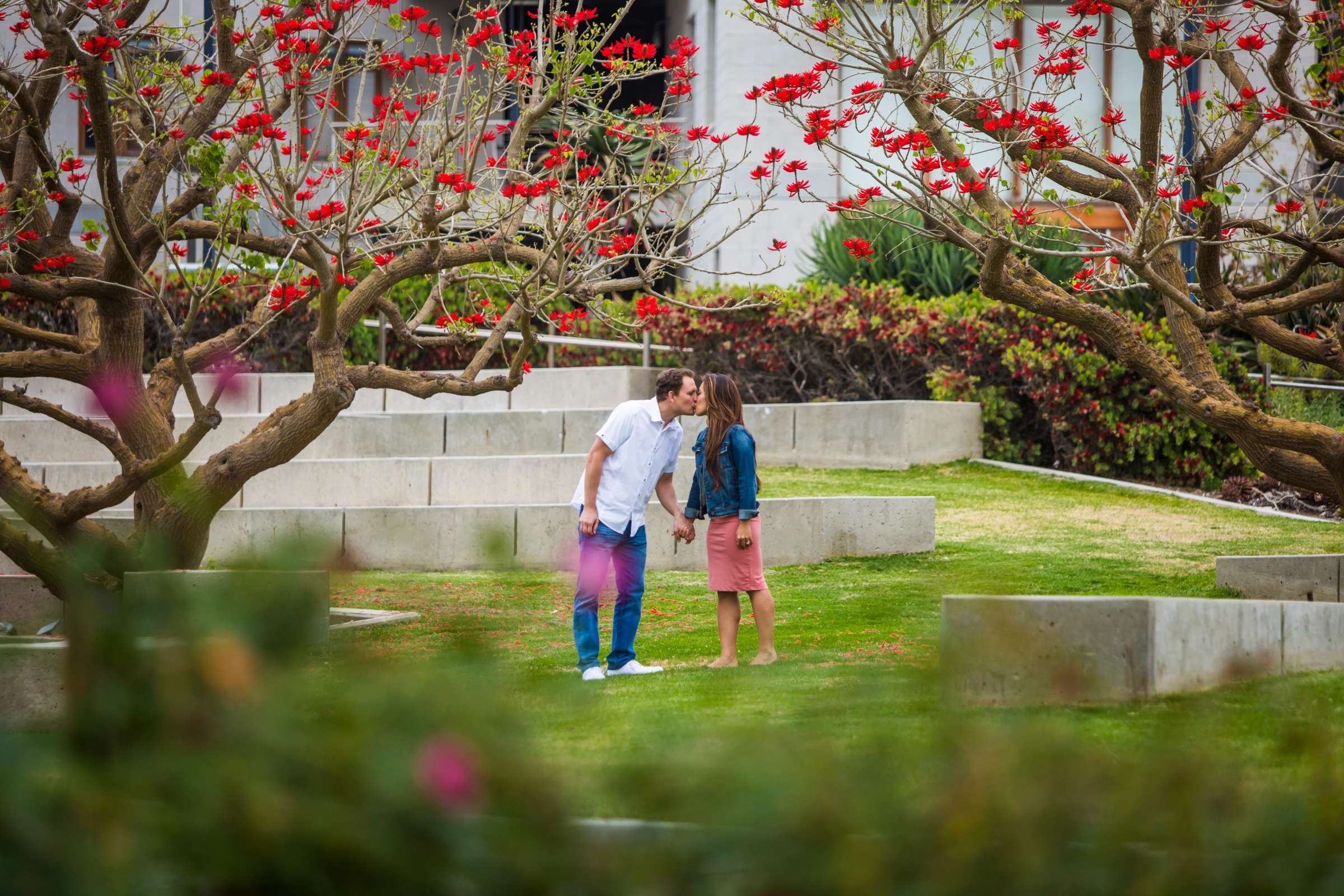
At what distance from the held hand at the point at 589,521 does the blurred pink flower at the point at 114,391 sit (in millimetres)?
3009

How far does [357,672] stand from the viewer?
1581 mm

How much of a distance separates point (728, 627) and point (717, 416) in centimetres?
118

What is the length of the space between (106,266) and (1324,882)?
23.9 ft

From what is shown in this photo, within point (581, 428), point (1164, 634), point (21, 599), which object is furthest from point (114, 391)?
point (581, 428)

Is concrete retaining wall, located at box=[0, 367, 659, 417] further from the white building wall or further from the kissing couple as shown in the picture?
the kissing couple

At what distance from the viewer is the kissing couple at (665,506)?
6.97 meters

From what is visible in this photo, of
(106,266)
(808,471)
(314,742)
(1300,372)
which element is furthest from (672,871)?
(1300,372)

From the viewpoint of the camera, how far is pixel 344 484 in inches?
496

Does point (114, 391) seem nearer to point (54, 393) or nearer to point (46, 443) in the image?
point (46, 443)

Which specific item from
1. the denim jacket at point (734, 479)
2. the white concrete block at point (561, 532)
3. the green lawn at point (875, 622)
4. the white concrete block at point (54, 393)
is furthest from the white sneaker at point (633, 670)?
the white concrete block at point (54, 393)

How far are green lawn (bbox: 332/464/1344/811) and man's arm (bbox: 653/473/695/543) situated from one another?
0.74m

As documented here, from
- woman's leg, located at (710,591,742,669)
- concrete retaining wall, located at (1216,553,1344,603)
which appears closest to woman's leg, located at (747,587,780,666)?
woman's leg, located at (710,591,742,669)

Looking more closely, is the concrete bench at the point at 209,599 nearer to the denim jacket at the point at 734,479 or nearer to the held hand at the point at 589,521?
the held hand at the point at 589,521

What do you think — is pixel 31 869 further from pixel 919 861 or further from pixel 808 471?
pixel 808 471
